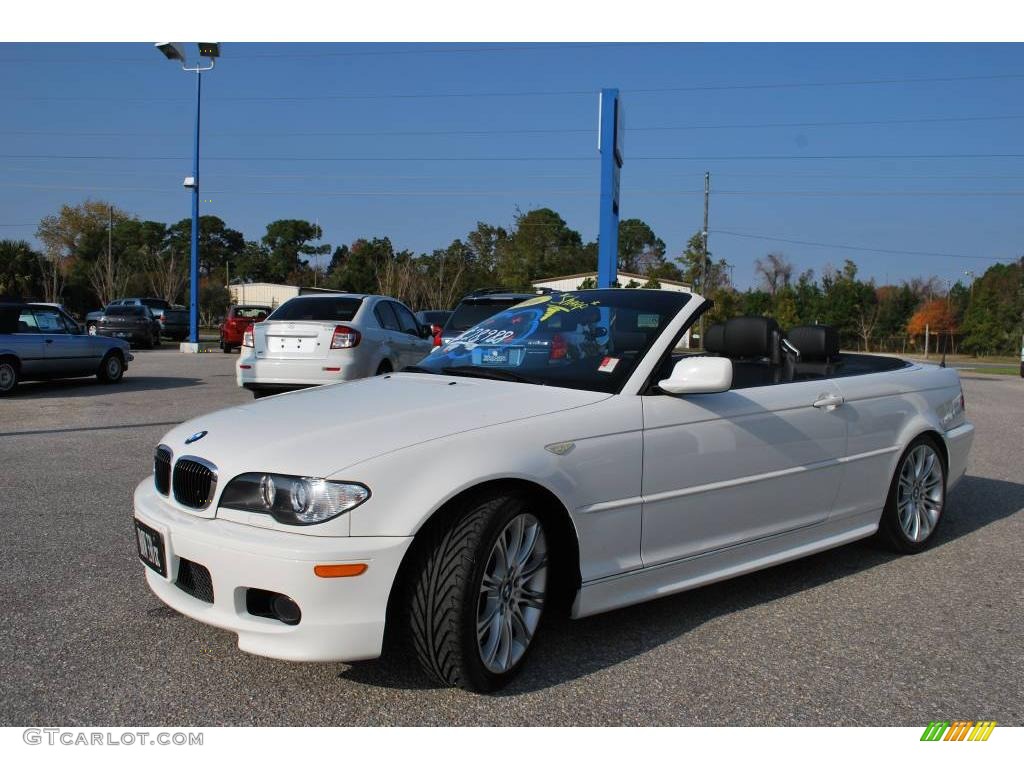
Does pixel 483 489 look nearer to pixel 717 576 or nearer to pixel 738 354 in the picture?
pixel 717 576

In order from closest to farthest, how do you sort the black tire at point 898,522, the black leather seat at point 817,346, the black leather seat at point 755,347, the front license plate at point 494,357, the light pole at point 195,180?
the front license plate at point 494,357
the black leather seat at point 755,347
the black tire at point 898,522
the black leather seat at point 817,346
the light pole at point 195,180

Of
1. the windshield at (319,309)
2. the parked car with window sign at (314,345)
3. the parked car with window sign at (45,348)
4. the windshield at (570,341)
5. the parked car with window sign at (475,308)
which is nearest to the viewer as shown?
the windshield at (570,341)

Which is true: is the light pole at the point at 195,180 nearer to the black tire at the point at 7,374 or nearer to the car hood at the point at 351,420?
the black tire at the point at 7,374

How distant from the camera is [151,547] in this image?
3.22 metres

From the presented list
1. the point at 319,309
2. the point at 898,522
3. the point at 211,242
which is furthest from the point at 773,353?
the point at 211,242

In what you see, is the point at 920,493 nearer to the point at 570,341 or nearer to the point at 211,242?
the point at 570,341

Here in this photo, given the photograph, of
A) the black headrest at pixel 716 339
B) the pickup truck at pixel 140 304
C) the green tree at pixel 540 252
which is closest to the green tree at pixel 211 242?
the green tree at pixel 540 252

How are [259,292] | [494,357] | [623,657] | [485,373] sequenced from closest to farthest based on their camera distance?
[623,657]
[485,373]
[494,357]
[259,292]

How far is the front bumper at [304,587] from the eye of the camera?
273 centimetres

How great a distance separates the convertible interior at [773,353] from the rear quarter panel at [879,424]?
167mm

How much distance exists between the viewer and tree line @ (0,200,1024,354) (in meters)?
52.7
